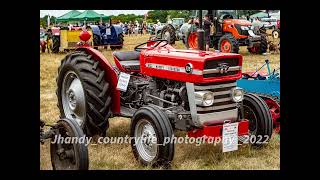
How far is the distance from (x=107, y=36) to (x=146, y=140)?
14819 millimetres

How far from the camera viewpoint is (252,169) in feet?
16.1

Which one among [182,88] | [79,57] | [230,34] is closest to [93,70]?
[79,57]

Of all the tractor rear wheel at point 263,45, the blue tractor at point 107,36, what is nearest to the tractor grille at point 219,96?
the tractor rear wheel at point 263,45

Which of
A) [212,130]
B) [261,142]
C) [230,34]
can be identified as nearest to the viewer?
[212,130]

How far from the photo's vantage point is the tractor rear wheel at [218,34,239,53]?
15043 mm

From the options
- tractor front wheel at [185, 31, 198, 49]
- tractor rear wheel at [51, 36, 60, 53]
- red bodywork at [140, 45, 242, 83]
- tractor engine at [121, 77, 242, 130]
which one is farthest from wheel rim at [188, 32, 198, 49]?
tractor engine at [121, 77, 242, 130]

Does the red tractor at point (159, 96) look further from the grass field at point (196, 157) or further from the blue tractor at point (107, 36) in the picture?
the blue tractor at point (107, 36)

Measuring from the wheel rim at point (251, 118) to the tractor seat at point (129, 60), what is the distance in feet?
5.09

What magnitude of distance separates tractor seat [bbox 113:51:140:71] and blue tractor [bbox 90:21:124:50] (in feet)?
42.3

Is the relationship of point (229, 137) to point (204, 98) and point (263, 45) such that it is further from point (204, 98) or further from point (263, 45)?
point (263, 45)

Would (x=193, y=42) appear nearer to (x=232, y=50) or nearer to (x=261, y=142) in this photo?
(x=232, y=50)

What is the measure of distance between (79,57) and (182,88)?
1577mm

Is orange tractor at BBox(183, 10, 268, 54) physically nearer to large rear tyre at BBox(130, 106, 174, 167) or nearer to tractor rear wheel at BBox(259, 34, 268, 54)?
tractor rear wheel at BBox(259, 34, 268, 54)

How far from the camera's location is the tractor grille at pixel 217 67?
191 inches
